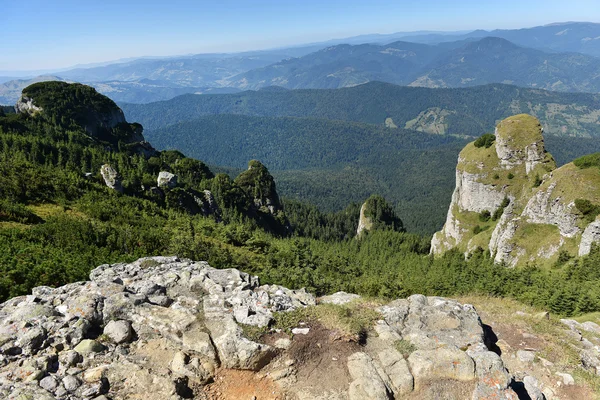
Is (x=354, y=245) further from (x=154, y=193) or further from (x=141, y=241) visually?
(x=141, y=241)

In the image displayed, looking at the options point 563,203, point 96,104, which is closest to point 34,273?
point 563,203

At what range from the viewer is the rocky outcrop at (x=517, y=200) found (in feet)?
182

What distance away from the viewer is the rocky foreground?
1309cm

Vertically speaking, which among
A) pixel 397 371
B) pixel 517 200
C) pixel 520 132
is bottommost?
pixel 517 200

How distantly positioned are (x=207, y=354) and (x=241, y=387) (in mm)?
2245

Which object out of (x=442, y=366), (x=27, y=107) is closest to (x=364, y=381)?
(x=442, y=366)

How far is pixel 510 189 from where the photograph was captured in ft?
255

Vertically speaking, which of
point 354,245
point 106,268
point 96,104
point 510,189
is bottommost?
point 354,245

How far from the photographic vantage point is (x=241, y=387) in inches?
559

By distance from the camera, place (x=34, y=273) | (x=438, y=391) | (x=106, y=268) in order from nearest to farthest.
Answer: (x=438, y=391)
(x=34, y=273)
(x=106, y=268)

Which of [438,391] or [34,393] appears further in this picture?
[438,391]

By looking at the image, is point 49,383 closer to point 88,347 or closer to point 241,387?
point 88,347

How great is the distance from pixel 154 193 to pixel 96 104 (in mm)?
72354

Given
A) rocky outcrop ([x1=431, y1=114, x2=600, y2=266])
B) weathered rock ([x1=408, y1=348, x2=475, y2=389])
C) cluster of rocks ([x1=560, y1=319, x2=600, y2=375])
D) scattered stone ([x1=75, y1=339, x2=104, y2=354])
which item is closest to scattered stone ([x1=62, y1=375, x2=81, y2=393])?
scattered stone ([x1=75, y1=339, x2=104, y2=354])
